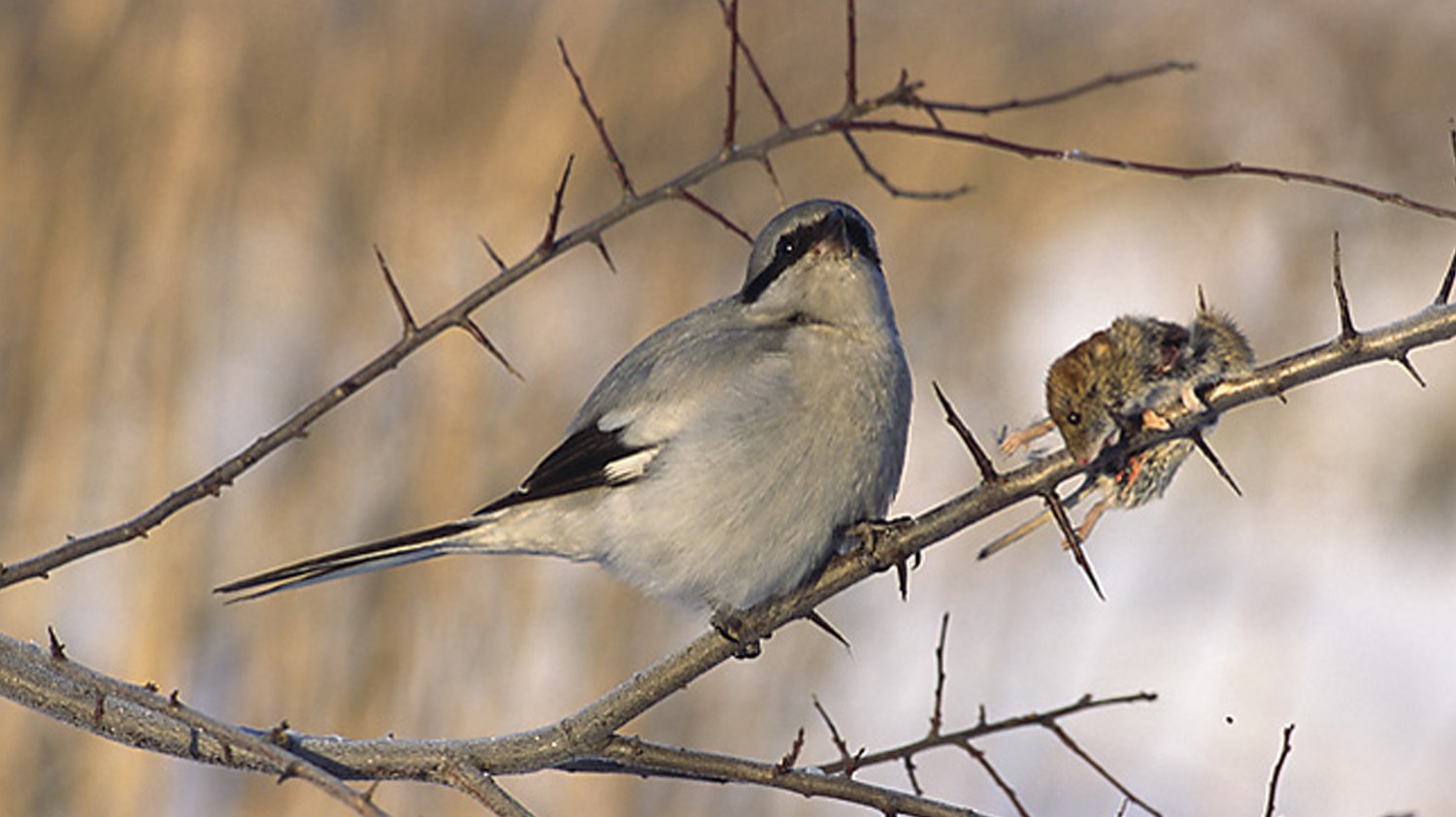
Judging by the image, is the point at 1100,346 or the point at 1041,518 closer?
the point at 1100,346

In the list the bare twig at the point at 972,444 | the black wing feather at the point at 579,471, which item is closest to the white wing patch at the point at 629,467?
the black wing feather at the point at 579,471

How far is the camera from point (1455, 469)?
6.35 metres

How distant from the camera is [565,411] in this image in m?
4.64

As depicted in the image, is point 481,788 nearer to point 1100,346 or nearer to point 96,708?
point 96,708

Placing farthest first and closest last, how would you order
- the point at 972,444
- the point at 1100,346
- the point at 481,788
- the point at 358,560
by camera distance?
the point at 358,560 < the point at 1100,346 < the point at 481,788 < the point at 972,444

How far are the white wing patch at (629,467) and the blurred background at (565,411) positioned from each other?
1911 millimetres

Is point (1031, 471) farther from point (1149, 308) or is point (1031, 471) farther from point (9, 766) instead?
point (1149, 308)

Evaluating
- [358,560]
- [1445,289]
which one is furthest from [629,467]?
[1445,289]

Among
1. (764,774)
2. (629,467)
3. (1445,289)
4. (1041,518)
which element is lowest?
(764,774)

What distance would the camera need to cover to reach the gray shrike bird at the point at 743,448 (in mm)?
2412

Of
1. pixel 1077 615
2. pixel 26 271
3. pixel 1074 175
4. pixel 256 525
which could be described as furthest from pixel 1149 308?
pixel 26 271

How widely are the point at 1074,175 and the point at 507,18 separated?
113 inches

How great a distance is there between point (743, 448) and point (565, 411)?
225 centimetres

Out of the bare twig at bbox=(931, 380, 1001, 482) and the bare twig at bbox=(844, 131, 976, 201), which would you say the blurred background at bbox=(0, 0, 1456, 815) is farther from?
the bare twig at bbox=(931, 380, 1001, 482)
